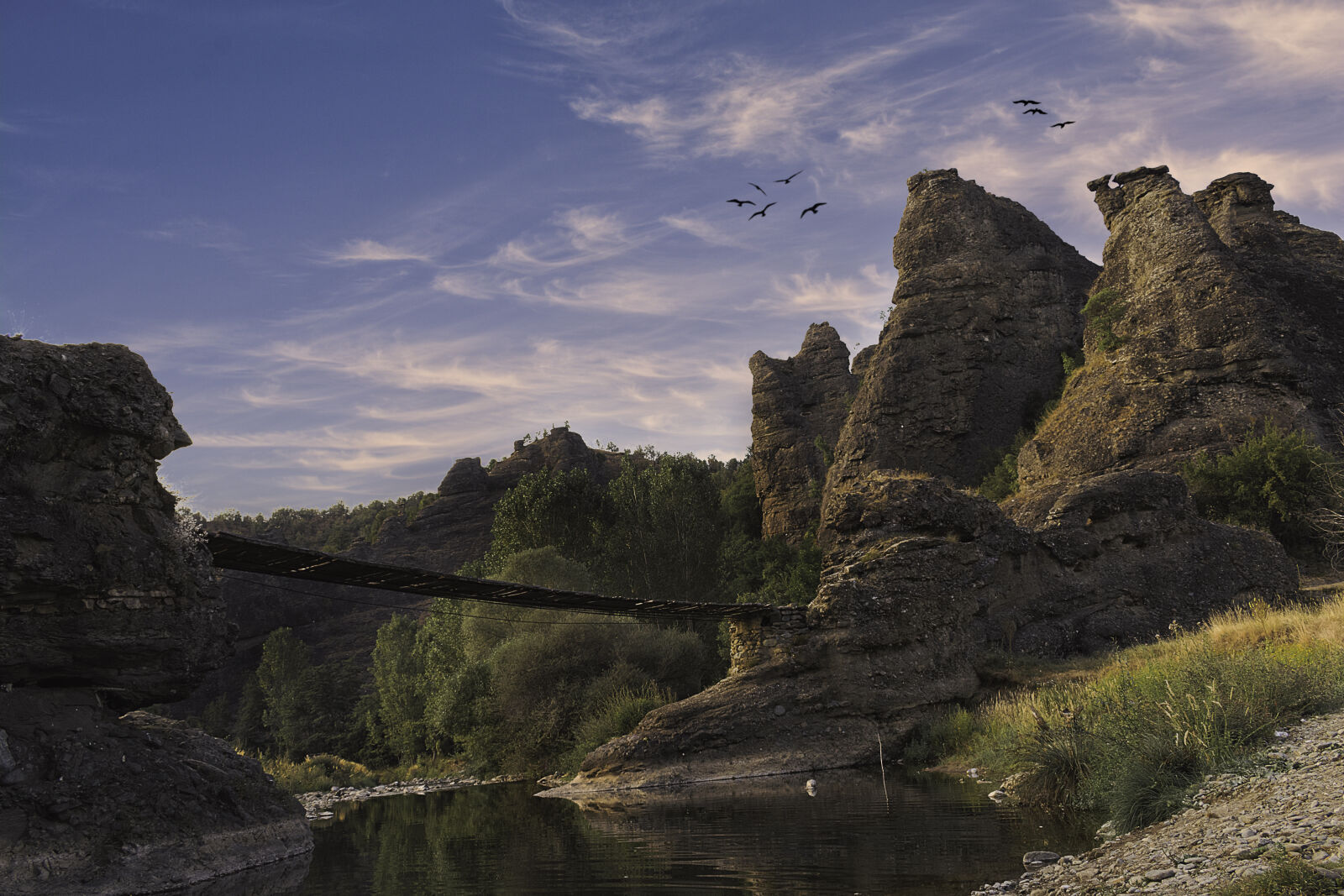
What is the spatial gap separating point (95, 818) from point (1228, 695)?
14391 mm

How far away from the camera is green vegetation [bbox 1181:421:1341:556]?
28125mm

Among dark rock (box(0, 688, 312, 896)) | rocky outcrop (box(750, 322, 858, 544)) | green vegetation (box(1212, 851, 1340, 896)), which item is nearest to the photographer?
green vegetation (box(1212, 851, 1340, 896))

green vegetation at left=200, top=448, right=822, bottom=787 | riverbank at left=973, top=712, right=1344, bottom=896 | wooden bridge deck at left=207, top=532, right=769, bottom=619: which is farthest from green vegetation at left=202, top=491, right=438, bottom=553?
riverbank at left=973, top=712, right=1344, bottom=896

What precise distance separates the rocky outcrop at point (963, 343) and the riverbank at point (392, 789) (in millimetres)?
20195

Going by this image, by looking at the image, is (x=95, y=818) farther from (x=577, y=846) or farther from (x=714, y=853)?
(x=714, y=853)

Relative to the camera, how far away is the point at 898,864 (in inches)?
406

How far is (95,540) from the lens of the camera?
12.8m

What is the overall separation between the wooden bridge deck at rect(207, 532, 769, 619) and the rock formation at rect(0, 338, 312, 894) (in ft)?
2.86

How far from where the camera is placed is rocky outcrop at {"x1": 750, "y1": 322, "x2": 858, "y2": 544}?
50125mm

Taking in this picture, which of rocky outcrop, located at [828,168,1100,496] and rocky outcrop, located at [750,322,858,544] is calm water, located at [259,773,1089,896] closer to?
rocky outcrop, located at [828,168,1100,496]

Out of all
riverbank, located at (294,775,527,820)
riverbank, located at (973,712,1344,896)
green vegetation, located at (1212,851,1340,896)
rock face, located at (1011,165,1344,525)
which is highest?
rock face, located at (1011,165,1344,525)

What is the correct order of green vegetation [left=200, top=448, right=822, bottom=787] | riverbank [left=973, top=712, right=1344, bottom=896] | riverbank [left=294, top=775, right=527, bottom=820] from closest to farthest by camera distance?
riverbank [left=973, top=712, right=1344, bottom=896] → riverbank [left=294, top=775, right=527, bottom=820] → green vegetation [left=200, top=448, right=822, bottom=787]

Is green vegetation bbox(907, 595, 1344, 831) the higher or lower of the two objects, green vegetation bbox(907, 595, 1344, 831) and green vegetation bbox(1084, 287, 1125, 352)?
the lower

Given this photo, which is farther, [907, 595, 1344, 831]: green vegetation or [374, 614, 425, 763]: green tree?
[374, 614, 425, 763]: green tree
